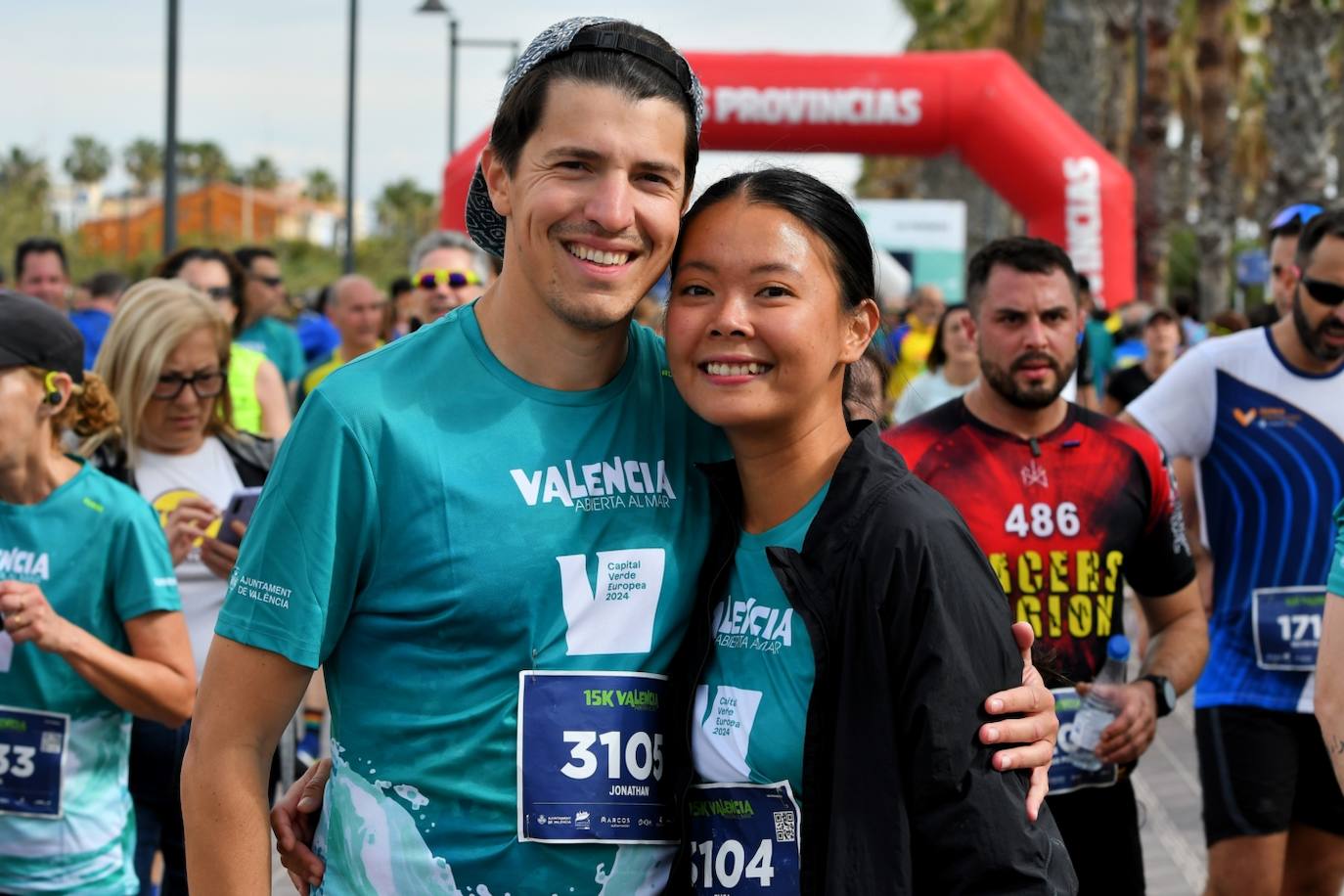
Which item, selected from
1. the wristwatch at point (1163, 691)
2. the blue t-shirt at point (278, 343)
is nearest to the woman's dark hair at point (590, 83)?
the wristwatch at point (1163, 691)

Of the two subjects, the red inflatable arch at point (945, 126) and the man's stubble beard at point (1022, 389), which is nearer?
the man's stubble beard at point (1022, 389)

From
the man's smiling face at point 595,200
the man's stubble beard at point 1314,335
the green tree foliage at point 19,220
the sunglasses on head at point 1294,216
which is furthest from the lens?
the green tree foliage at point 19,220

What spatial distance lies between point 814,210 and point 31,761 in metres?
2.29

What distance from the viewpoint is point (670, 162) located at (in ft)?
8.47

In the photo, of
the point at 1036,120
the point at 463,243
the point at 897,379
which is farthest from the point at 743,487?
the point at 1036,120

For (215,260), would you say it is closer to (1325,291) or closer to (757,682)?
(1325,291)

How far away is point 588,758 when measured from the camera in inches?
97.7

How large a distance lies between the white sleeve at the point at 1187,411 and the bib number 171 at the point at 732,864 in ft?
10.1

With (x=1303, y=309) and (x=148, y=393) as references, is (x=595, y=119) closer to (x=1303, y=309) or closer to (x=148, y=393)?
(x=148, y=393)

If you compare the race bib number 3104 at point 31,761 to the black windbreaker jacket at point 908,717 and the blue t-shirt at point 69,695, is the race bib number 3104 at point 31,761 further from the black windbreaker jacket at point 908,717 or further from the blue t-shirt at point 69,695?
the black windbreaker jacket at point 908,717

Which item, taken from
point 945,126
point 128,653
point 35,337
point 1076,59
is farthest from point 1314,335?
point 1076,59

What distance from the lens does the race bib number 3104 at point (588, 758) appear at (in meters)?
2.46

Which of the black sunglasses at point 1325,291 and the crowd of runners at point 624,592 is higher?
the black sunglasses at point 1325,291

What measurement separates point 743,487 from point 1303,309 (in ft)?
9.45
